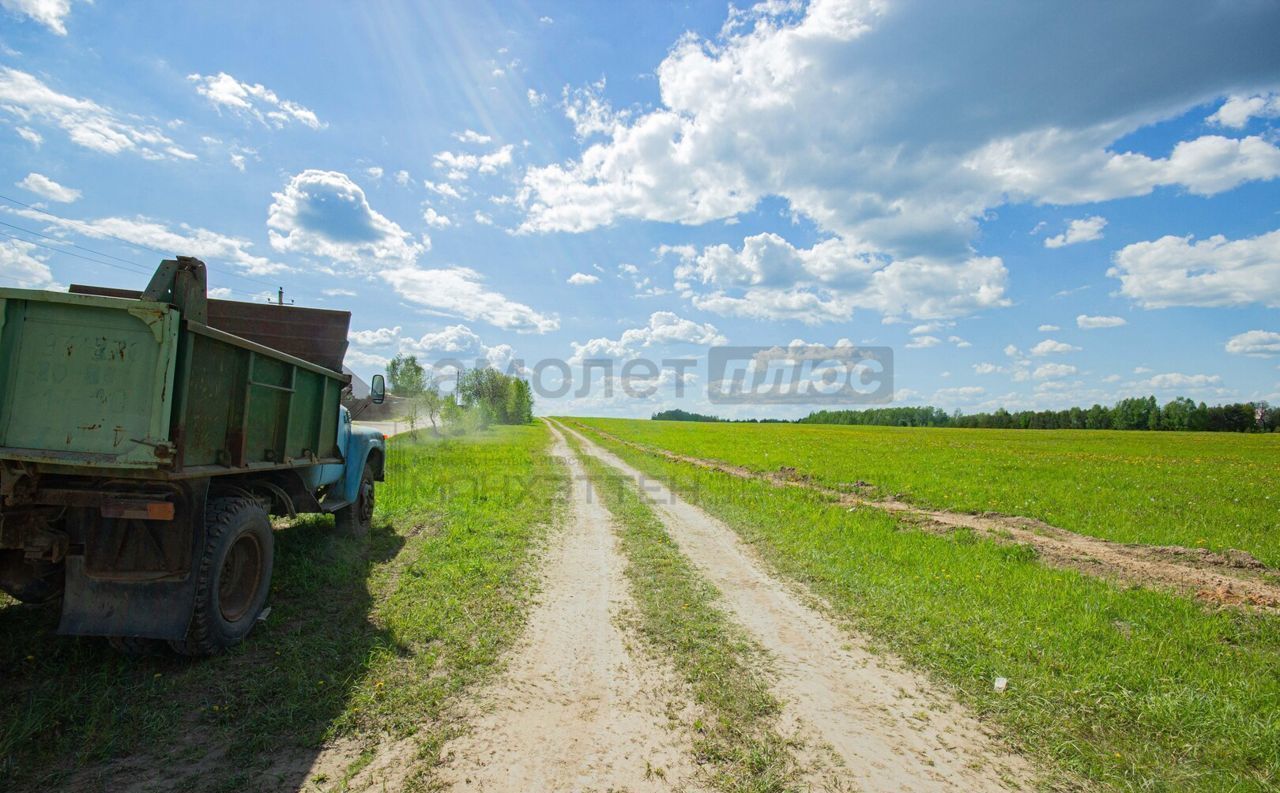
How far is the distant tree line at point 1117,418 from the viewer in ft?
296

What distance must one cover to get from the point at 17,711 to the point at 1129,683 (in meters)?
8.61

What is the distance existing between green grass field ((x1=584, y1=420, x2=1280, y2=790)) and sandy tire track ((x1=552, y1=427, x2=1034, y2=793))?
1.05ft

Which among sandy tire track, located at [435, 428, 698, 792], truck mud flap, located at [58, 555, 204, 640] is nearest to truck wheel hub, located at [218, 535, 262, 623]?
truck mud flap, located at [58, 555, 204, 640]

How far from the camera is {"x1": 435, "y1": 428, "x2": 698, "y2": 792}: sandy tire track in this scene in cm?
355

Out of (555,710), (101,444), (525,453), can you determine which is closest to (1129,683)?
(555,710)

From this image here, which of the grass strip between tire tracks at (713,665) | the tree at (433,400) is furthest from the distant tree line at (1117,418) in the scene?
the grass strip between tire tracks at (713,665)

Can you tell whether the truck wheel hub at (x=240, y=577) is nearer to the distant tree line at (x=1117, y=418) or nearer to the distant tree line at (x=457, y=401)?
the distant tree line at (x=457, y=401)

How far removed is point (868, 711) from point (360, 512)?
27.5 ft

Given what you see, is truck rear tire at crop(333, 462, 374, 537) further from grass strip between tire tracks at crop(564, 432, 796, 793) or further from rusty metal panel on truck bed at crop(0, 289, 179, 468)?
rusty metal panel on truck bed at crop(0, 289, 179, 468)

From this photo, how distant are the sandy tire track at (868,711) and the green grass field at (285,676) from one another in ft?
8.87

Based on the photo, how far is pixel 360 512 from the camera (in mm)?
9703

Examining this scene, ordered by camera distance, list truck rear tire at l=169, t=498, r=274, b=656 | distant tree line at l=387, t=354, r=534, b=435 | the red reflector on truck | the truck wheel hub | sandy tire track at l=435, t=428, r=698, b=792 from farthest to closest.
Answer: distant tree line at l=387, t=354, r=534, b=435, the truck wheel hub, truck rear tire at l=169, t=498, r=274, b=656, the red reflector on truck, sandy tire track at l=435, t=428, r=698, b=792

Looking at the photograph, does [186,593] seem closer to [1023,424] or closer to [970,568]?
[970,568]

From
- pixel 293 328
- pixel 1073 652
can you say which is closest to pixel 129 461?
pixel 293 328
